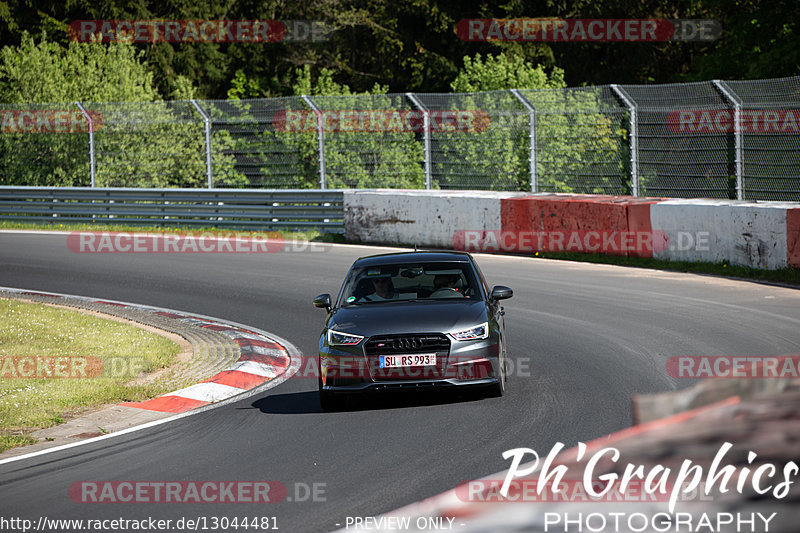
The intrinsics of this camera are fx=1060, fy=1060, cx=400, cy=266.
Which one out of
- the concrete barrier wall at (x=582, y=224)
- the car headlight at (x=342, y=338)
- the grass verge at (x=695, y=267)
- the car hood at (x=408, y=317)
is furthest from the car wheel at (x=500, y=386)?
the concrete barrier wall at (x=582, y=224)

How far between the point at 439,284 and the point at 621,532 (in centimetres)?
889

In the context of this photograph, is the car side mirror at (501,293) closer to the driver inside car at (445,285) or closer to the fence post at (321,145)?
the driver inside car at (445,285)

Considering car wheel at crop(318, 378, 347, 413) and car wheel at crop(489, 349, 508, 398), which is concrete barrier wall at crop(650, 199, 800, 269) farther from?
car wheel at crop(318, 378, 347, 413)

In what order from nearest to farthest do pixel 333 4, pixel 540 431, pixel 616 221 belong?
pixel 540 431 → pixel 616 221 → pixel 333 4

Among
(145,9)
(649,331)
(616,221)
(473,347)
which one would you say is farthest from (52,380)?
(145,9)

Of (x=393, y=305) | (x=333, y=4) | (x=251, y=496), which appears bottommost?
(x=251, y=496)

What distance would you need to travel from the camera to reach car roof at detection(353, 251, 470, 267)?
36.0 ft

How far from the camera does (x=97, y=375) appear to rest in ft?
37.8

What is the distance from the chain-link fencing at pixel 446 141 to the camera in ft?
63.2

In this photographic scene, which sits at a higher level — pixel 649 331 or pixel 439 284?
pixel 439 284

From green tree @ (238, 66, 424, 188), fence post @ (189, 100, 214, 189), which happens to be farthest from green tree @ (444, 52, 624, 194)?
fence post @ (189, 100, 214, 189)

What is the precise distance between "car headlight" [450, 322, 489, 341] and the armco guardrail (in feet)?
50.6

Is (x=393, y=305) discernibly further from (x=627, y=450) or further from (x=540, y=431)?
(x=627, y=450)

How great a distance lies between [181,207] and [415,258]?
57.6 ft
